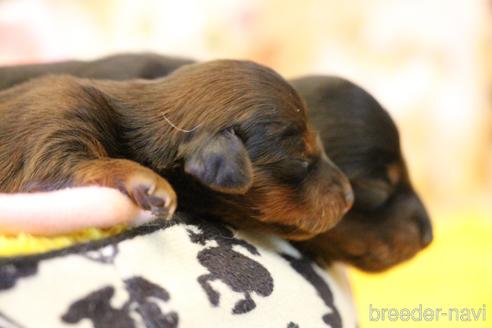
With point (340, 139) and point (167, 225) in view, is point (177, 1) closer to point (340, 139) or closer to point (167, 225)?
point (340, 139)

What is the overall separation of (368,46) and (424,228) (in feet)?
5.70

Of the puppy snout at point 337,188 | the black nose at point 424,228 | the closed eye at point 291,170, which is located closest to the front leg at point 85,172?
the closed eye at point 291,170

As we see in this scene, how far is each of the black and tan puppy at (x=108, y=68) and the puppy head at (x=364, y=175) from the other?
43 cm

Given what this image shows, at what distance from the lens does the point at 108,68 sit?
83.5 inches

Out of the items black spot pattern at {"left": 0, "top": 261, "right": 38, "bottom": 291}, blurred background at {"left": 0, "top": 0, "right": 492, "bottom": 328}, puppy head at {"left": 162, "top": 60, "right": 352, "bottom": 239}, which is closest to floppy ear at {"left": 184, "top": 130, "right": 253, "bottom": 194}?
puppy head at {"left": 162, "top": 60, "right": 352, "bottom": 239}

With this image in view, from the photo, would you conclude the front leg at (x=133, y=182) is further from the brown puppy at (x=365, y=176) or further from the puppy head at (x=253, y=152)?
the brown puppy at (x=365, y=176)

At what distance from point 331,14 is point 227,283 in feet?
8.28

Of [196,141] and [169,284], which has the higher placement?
[196,141]

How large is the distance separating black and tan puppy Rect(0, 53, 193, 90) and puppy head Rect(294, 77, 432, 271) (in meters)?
0.43

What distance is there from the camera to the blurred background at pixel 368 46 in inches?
139

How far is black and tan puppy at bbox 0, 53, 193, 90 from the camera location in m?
2.04

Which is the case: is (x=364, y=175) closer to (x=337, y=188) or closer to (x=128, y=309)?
(x=337, y=188)

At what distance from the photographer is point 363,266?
194 cm

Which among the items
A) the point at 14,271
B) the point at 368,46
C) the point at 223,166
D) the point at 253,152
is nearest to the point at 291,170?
the point at 253,152
